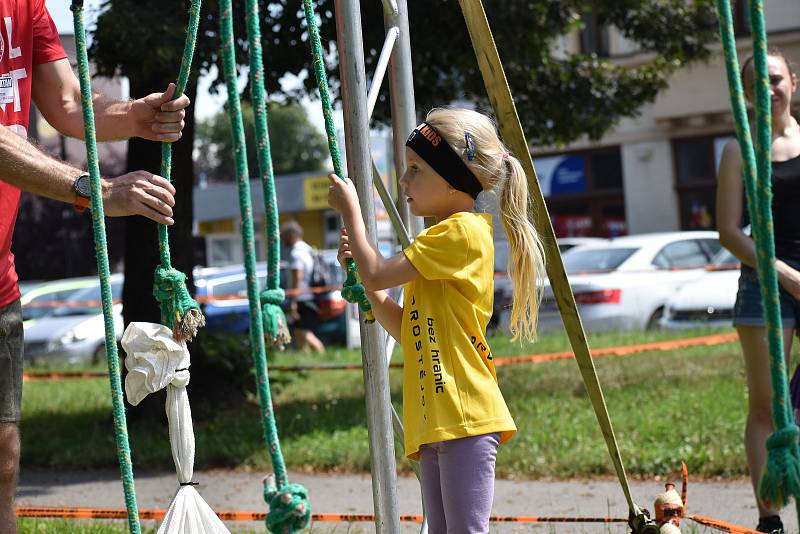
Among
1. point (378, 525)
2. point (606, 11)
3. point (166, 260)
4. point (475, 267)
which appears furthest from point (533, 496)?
point (606, 11)

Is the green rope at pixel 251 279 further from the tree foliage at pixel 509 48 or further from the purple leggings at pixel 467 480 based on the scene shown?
the tree foliage at pixel 509 48

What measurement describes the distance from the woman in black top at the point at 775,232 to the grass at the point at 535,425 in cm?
194

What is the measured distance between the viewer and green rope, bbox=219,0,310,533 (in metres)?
2.32

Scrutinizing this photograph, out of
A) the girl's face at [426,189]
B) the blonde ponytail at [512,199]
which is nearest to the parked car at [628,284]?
the blonde ponytail at [512,199]

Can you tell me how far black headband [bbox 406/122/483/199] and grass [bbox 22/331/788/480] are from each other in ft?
10.4

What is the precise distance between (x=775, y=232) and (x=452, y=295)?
5.82ft

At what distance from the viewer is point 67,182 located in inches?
111

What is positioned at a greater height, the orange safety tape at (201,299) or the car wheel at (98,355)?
the orange safety tape at (201,299)

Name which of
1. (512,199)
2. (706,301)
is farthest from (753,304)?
(706,301)

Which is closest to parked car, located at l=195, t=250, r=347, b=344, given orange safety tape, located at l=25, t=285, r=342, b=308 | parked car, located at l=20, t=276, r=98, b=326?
orange safety tape, located at l=25, t=285, r=342, b=308

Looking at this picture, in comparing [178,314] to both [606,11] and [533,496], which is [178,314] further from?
[606,11]

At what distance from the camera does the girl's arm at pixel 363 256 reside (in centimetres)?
296

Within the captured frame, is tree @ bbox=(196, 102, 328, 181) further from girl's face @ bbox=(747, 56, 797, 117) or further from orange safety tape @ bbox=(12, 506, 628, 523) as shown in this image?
girl's face @ bbox=(747, 56, 797, 117)

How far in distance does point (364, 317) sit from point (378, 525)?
0.70 m
